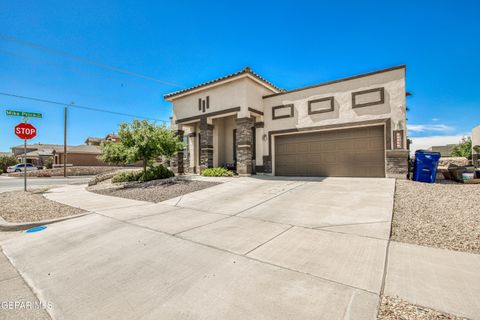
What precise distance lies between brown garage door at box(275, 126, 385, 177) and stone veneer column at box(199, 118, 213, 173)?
4.16 m

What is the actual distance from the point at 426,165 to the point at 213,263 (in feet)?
33.4

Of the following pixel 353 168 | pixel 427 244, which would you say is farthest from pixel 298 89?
pixel 427 244

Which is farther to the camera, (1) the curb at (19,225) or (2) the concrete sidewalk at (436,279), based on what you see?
(1) the curb at (19,225)

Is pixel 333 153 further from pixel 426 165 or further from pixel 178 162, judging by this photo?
pixel 178 162

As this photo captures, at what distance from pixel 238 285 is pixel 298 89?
36.9ft

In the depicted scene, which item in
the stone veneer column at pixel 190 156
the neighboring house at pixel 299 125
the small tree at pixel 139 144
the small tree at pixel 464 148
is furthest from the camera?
the small tree at pixel 464 148

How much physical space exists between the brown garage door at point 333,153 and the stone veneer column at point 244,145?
177cm

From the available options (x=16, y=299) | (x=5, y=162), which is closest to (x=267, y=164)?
(x=16, y=299)

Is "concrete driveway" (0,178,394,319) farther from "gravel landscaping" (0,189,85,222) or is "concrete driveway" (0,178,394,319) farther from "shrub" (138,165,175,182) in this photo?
"shrub" (138,165,175,182)

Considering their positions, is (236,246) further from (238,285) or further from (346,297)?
(346,297)

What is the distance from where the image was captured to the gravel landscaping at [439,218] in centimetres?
345

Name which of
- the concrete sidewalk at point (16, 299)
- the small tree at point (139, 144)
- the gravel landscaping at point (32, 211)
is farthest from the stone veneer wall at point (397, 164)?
the gravel landscaping at point (32, 211)

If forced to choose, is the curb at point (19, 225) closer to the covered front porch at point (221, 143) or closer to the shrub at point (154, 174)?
the shrub at point (154, 174)

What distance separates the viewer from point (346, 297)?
6.93 ft
